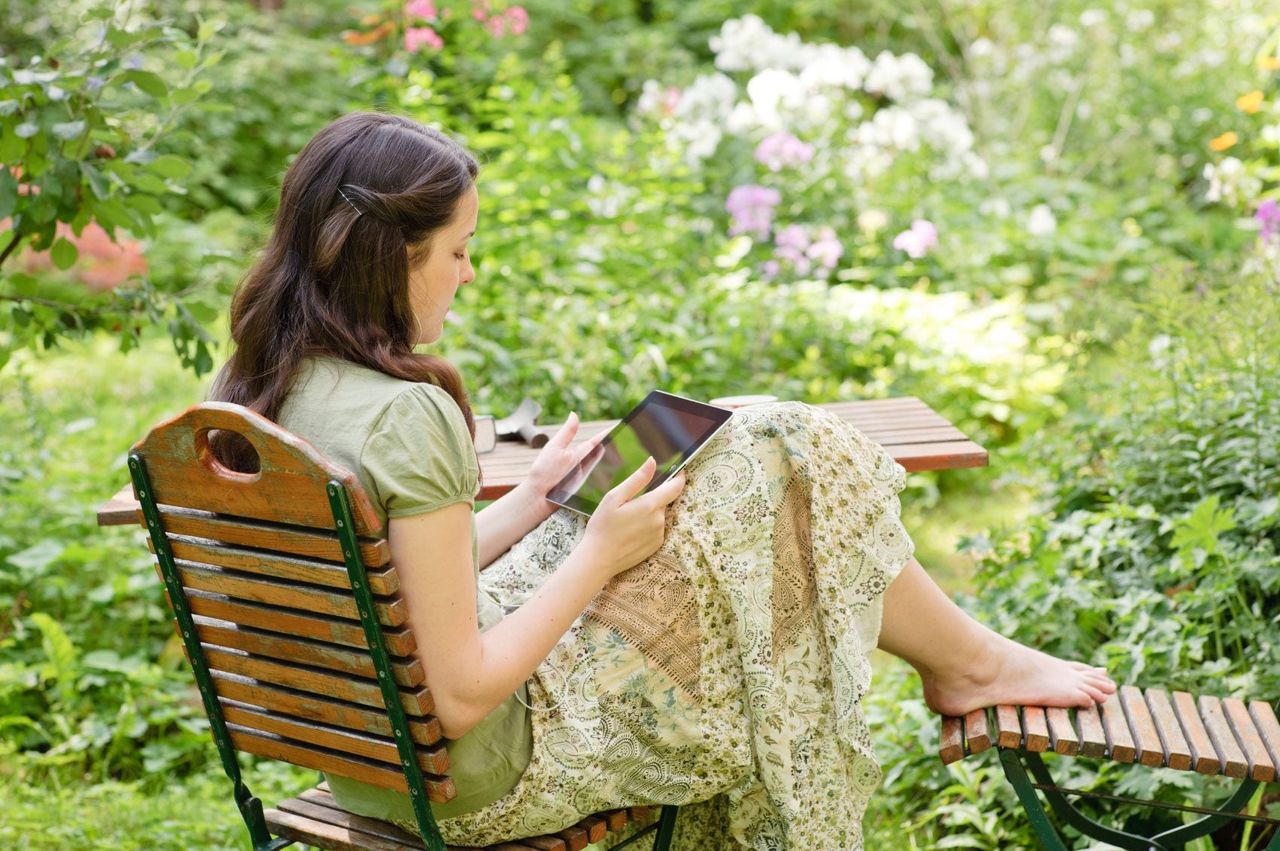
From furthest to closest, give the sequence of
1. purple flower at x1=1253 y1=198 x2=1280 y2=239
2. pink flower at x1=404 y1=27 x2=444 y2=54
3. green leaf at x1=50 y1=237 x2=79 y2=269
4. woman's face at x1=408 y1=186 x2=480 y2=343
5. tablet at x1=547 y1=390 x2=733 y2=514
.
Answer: pink flower at x1=404 y1=27 x2=444 y2=54, purple flower at x1=1253 y1=198 x2=1280 y2=239, green leaf at x1=50 y1=237 x2=79 y2=269, tablet at x1=547 y1=390 x2=733 y2=514, woman's face at x1=408 y1=186 x2=480 y2=343

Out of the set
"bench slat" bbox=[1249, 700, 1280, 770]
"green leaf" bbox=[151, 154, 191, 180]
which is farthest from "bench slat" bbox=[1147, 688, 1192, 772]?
"green leaf" bbox=[151, 154, 191, 180]

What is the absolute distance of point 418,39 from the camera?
491 cm

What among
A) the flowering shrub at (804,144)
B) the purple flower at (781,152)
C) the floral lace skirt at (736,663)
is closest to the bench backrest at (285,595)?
the floral lace skirt at (736,663)

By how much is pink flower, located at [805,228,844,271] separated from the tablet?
10.5 feet

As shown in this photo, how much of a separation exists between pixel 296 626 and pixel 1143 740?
131 centimetres

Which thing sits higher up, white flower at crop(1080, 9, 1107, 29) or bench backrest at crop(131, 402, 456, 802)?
bench backrest at crop(131, 402, 456, 802)

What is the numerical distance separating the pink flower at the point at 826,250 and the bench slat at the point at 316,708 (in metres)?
3.73

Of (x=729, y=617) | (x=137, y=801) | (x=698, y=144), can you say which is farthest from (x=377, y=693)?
(x=698, y=144)

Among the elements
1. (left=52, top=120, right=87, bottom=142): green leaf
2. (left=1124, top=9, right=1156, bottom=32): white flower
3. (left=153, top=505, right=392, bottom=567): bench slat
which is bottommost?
(left=1124, top=9, right=1156, bottom=32): white flower

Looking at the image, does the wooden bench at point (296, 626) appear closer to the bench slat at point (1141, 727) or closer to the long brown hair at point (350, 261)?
the long brown hair at point (350, 261)

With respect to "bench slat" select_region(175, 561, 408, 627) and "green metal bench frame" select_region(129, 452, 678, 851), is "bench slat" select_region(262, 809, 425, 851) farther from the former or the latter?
"bench slat" select_region(175, 561, 408, 627)

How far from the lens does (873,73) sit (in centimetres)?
634

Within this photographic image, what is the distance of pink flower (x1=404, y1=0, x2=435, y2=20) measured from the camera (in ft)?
16.2

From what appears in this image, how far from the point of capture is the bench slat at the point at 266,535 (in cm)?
153
